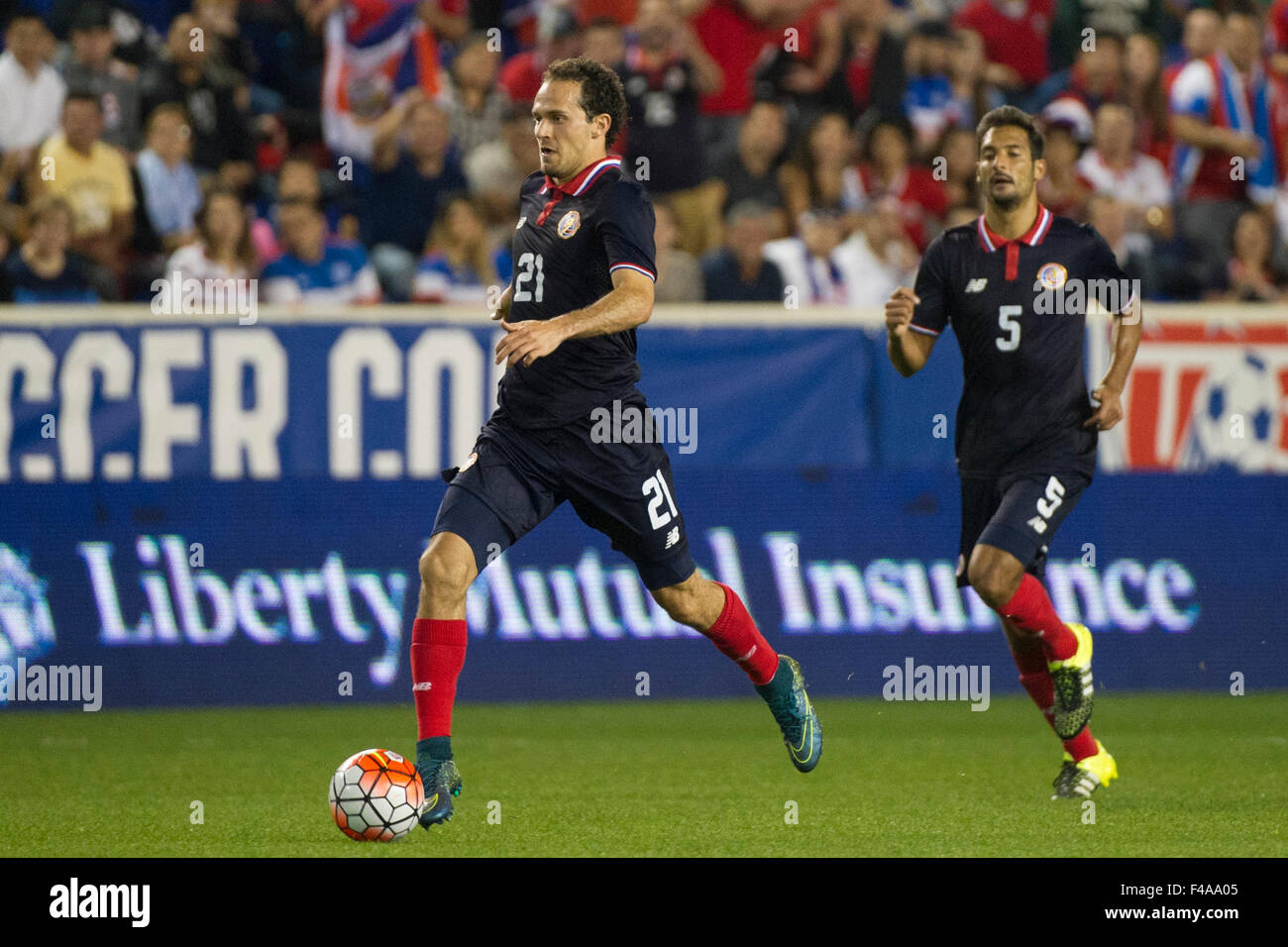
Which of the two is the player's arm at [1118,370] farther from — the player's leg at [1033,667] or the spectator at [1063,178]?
the spectator at [1063,178]

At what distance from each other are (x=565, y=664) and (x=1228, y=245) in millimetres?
6086

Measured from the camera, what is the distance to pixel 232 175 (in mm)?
→ 12867

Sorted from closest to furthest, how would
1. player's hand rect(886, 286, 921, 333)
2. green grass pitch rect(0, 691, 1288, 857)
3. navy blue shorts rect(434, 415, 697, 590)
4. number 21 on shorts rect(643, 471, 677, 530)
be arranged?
green grass pitch rect(0, 691, 1288, 857), navy blue shorts rect(434, 415, 697, 590), number 21 on shorts rect(643, 471, 677, 530), player's hand rect(886, 286, 921, 333)

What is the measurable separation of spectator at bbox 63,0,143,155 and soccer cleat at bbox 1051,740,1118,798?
324 inches

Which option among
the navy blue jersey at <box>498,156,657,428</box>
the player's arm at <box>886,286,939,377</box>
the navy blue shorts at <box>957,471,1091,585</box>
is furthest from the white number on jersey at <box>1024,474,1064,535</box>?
the navy blue jersey at <box>498,156,657,428</box>

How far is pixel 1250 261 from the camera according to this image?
1330 centimetres

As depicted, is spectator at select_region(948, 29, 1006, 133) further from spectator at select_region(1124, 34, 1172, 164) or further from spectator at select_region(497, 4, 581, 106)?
spectator at select_region(497, 4, 581, 106)

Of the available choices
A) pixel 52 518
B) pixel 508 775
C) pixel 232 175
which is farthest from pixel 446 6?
pixel 508 775

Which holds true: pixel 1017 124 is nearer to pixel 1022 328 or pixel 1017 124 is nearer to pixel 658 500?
pixel 1022 328

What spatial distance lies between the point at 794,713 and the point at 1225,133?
8679mm

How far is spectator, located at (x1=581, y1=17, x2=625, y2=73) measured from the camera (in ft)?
42.7

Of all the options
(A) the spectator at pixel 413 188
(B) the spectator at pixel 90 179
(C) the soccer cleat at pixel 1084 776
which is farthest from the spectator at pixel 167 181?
(C) the soccer cleat at pixel 1084 776

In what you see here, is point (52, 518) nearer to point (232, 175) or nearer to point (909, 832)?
point (232, 175)

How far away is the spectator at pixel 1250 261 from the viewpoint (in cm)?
1320
